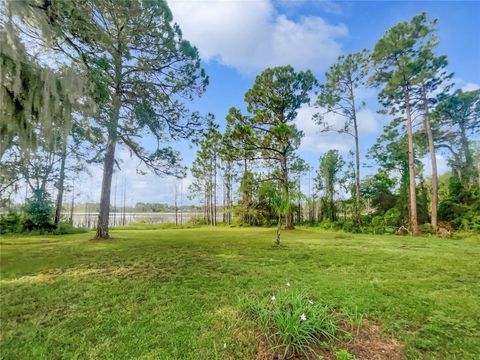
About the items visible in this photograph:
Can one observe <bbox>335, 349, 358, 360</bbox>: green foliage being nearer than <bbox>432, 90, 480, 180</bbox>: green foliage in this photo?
Yes

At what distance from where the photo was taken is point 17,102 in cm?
323

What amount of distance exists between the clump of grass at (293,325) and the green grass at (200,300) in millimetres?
177

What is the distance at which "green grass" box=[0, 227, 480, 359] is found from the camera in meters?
2.07

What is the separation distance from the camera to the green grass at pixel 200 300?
6.81ft

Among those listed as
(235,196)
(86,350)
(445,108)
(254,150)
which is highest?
(445,108)

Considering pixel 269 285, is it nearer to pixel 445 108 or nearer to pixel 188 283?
pixel 188 283

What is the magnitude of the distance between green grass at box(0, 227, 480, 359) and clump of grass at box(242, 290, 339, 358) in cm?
18

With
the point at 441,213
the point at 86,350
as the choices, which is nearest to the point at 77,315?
the point at 86,350

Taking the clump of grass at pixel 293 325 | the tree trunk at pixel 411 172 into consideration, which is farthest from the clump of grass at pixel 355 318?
the tree trunk at pixel 411 172

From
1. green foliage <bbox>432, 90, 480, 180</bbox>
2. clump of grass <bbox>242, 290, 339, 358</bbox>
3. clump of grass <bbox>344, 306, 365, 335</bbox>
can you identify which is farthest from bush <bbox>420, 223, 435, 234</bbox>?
clump of grass <bbox>242, 290, 339, 358</bbox>

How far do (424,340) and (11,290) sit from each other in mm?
4890

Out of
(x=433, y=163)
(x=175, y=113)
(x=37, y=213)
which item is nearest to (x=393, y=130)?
(x=433, y=163)

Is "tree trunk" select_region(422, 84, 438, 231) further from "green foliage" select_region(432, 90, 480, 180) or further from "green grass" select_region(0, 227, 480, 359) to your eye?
"green grass" select_region(0, 227, 480, 359)

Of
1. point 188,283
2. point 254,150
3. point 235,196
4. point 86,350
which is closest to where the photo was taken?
point 86,350
